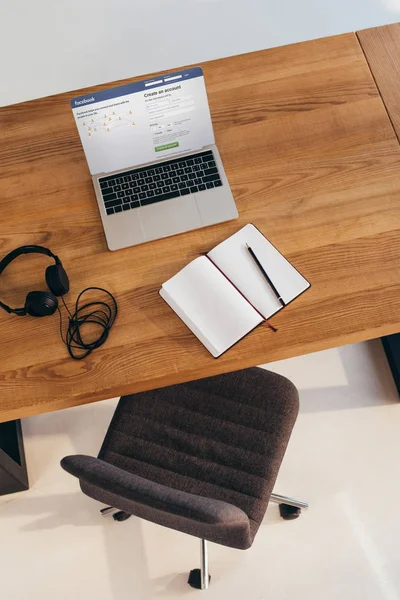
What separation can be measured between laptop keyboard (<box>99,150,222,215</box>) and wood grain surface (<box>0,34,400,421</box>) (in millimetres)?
56

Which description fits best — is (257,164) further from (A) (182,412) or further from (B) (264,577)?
(B) (264,577)

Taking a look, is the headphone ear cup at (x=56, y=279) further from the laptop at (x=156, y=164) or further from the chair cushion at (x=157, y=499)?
the chair cushion at (x=157, y=499)

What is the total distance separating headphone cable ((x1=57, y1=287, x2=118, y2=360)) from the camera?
5.06ft

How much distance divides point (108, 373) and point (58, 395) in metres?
0.13

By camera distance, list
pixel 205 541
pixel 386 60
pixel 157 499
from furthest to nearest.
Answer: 1. pixel 205 541
2. pixel 386 60
3. pixel 157 499

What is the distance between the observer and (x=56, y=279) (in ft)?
5.08

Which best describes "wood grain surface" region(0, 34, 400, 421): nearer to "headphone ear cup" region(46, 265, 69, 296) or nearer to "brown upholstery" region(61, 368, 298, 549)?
"headphone ear cup" region(46, 265, 69, 296)

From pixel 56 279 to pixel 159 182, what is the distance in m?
0.38

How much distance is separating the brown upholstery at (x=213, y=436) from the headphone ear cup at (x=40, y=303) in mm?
367

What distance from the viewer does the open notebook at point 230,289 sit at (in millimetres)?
1530

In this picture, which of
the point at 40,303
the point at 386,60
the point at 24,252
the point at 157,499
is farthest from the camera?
the point at 386,60

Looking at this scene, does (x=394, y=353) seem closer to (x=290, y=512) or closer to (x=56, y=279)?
(x=290, y=512)

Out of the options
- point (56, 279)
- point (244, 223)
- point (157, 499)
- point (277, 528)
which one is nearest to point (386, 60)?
point (244, 223)

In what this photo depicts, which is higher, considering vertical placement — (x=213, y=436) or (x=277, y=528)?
(x=213, y=436)
